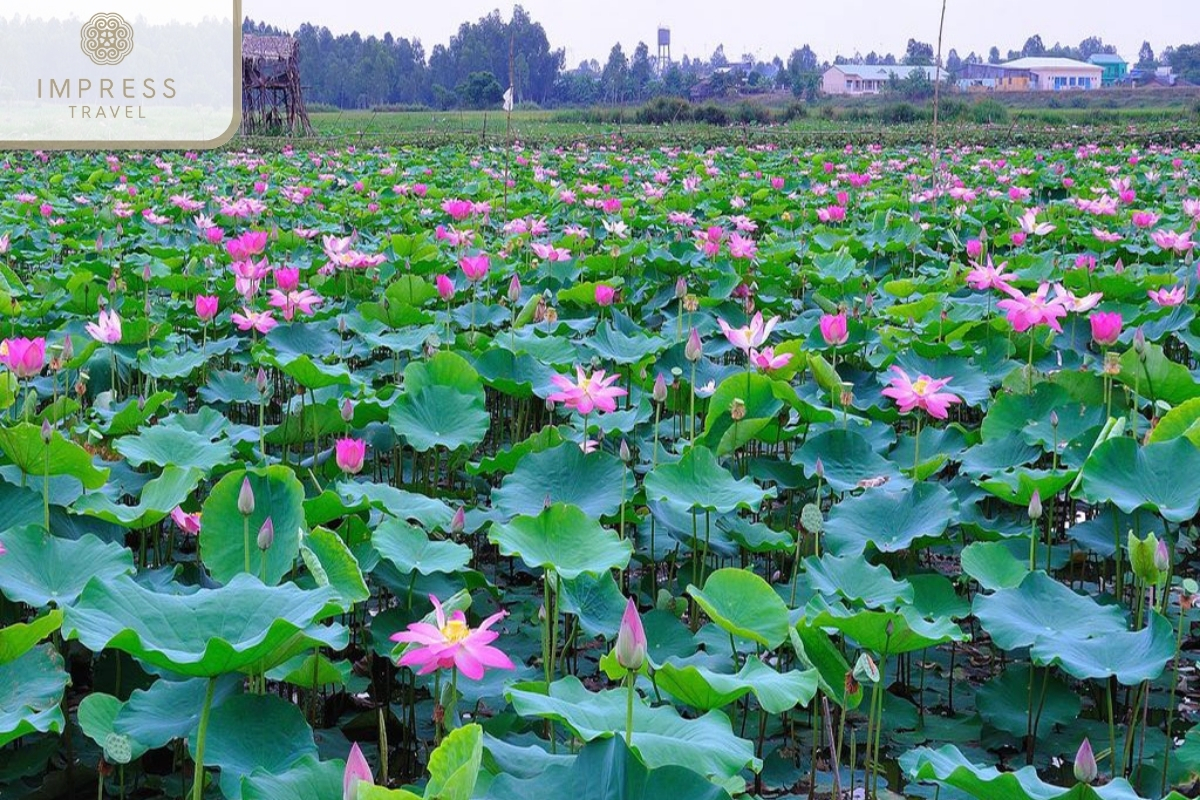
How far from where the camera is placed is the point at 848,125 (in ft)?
79.3

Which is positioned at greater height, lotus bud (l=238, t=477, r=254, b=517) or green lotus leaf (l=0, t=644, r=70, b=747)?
lotus bud (l=238, t=477, r=254, b=517)

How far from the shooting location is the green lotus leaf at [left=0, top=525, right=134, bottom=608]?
1664 mm

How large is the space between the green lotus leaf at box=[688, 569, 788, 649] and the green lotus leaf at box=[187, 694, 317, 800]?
549mm

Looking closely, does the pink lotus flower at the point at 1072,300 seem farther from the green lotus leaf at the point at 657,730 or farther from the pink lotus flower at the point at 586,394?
the green lotus leaf at the point at 657,730

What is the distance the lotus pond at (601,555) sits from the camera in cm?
137

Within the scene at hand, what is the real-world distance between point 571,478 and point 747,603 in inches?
24.8

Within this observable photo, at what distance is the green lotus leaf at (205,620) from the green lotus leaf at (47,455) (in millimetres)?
541

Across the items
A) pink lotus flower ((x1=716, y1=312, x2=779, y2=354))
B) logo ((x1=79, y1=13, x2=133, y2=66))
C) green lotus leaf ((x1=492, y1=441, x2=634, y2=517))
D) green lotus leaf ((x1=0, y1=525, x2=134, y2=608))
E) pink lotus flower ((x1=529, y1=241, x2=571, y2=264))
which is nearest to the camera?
green lotus leaf ((x1=0, y1=525, x2=134, y2=608))

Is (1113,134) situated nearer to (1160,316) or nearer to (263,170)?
(263,170)

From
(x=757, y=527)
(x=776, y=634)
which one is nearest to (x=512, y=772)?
(x=776, y=634)

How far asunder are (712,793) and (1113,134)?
19563 millimetres

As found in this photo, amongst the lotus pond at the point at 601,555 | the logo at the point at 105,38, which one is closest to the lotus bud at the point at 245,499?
the lotus pond at the point at 601,555

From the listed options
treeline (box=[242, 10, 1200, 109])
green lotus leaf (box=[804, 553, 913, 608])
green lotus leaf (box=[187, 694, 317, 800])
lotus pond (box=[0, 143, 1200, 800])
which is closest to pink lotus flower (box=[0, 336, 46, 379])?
lotus pond (box=[0, 143, 1200, 800])

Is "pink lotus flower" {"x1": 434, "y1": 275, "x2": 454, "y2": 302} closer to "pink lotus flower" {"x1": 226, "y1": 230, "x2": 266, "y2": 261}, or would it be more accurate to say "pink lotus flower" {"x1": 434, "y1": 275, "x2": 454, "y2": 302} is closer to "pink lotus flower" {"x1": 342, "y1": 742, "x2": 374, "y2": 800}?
"pink lotus flower" {"x1": 226, "y1": 230, "x2": 266, "y2": 261}
